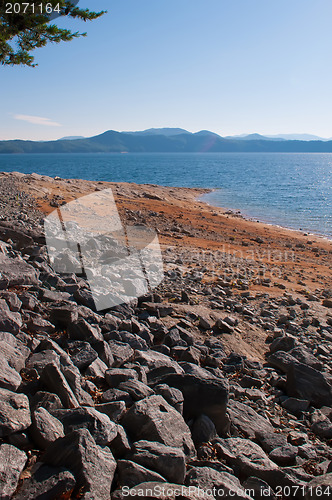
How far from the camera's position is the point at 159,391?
191 inches

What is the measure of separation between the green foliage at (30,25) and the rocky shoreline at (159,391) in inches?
173

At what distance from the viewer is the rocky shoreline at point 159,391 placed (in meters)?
3.44

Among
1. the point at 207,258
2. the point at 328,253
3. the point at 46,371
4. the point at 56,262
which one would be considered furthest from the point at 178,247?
the point at 46,371

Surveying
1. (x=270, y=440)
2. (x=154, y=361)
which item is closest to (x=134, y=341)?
(x=154, y=361)

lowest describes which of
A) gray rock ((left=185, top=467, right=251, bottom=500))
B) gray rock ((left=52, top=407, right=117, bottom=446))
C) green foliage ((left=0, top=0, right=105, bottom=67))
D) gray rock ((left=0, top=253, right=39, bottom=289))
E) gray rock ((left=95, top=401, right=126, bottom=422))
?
gray rock ((left=185, top=467, right=251, bottom=500))

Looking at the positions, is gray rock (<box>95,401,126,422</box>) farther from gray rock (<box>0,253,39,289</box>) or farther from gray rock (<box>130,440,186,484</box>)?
gray rock (<box>0,253,39,289</box>)

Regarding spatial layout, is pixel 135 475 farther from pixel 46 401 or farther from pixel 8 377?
pixel 8 377

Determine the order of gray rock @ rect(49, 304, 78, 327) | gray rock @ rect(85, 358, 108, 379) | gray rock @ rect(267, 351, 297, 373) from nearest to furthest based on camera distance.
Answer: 1. gray rock @ rect(85, 358, 108, 379)
2. gray rock @ rect(49, 304, 78, 327)
3. gray rock @ rect(267, 351, 297, 373)

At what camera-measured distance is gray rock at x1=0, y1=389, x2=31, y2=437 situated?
11.3ft

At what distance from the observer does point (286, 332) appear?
9086mm

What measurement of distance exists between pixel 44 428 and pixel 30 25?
7412 millimetres

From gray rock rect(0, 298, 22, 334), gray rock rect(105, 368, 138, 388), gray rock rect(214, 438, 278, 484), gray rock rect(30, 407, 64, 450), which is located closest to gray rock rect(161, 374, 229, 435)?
gray rock rect(214, 438, 278, 484)

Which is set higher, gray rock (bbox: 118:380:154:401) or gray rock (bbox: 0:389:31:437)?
gray rock (bbox: 0:389:31:437)

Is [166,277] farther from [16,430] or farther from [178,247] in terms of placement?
[16,430]
